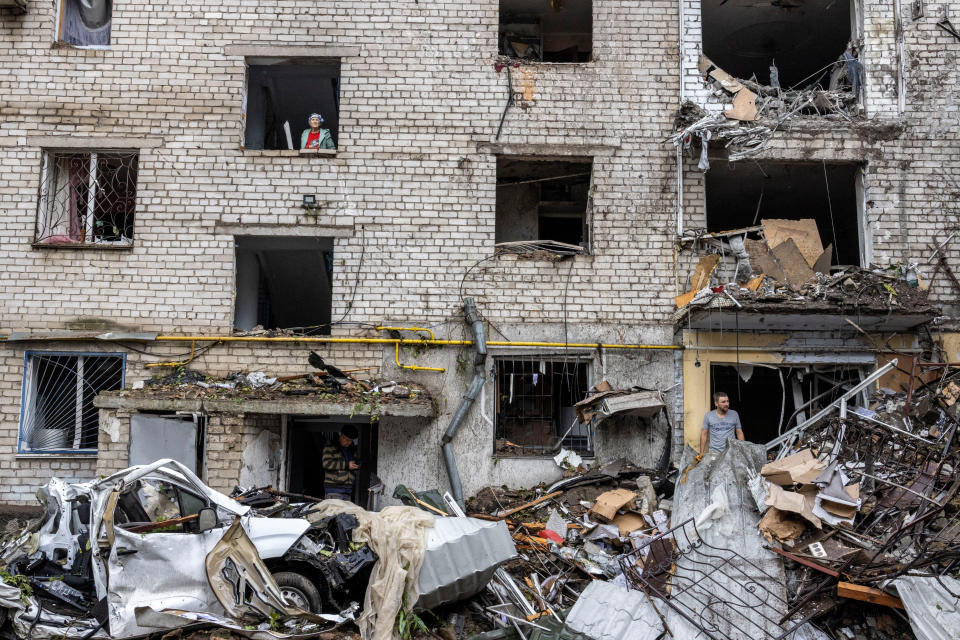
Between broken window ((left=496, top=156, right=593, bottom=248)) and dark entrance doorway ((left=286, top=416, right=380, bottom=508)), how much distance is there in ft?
12.3

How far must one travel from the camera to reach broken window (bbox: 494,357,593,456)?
10.9m

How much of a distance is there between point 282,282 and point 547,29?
6.68 metres

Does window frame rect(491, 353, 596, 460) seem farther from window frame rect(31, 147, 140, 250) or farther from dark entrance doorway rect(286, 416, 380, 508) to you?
window frame rect(31, 147, 140, 250)

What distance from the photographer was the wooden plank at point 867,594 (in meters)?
6.96

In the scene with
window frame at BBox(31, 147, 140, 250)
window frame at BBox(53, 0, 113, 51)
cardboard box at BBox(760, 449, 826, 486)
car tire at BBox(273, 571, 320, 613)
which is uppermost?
window frame at BBox(53, 0, 113, 51)

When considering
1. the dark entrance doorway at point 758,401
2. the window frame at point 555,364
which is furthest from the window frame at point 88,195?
the dark entrance doorway at point 758,401

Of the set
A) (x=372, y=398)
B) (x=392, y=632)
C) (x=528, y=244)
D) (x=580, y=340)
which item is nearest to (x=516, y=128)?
(x=528, y=244)

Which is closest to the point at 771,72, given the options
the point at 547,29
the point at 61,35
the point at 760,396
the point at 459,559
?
the point at 547,29

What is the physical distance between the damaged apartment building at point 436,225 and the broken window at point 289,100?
168 millimetres

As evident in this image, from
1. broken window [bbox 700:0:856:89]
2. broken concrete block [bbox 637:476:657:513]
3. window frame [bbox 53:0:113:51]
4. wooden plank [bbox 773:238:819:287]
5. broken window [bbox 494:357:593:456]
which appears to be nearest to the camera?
broken concrete block [bbox 637:476:657:513]

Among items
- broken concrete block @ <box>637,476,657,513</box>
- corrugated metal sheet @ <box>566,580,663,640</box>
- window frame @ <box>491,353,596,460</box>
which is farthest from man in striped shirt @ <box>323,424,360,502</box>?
corrugated metal sheet @ <box>566,580,663,640</box>

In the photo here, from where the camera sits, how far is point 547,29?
12891mm

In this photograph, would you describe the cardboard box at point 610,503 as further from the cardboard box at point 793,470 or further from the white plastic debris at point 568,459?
the cardboard box at point 793,470

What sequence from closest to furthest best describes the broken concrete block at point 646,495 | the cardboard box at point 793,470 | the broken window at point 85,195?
the cardboard box at point 793,470 → the broken concrete block at point 646,495 → the broken window at point 85,195
